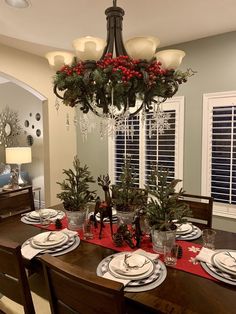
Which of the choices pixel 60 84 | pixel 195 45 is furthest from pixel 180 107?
pixel 60 84

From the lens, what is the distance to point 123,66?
1500 millimetres

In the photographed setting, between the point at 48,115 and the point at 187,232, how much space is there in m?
2.69

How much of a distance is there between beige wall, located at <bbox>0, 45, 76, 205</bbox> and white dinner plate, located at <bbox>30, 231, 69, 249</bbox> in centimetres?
211

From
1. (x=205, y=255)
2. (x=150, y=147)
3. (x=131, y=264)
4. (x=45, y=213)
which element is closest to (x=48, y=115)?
(x=150, y=147)

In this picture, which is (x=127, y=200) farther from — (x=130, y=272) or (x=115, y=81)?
(x=115, y=81)

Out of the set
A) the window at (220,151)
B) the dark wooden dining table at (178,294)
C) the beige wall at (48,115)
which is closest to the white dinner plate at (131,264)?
the dark wooden dining table at (178,294)

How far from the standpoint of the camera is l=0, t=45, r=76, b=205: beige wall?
10.4 feet

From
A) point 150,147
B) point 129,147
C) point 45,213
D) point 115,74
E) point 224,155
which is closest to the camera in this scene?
point 115,74

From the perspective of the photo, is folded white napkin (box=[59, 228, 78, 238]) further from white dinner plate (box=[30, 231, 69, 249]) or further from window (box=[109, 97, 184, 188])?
window (box=[109, 97, 184, 188])

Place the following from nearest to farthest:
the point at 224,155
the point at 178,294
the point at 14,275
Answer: the point at 178,294 → the point at 14,275 → the point at 224,155

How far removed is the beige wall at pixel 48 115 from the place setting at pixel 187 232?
2.40m

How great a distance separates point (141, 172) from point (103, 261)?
2150 millimetres

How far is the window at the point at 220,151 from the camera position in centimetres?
274

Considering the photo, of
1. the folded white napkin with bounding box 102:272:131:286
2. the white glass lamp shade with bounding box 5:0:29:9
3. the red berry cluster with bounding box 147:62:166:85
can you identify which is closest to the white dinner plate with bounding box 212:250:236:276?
the folded white napkin with bounding box 102:272:131:286
